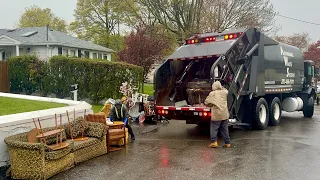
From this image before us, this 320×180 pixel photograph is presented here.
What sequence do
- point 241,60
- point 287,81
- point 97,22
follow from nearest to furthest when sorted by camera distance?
point 241,60 < point 287,81 < point 97,22

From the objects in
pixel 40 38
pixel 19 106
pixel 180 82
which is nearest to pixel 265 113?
pixel 180 82

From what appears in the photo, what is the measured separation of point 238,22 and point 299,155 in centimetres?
1922

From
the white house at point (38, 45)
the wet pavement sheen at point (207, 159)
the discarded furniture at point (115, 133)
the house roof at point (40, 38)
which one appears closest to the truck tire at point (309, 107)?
the wet pavement sheen at point (207, 159)

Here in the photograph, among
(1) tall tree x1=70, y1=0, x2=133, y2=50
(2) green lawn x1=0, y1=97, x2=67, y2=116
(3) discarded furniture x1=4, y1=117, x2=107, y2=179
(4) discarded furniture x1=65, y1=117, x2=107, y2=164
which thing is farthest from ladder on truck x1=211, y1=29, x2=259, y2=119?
(1) tall tree x1=70, y1=0, x2=133, y2=50

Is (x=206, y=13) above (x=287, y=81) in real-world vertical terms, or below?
above

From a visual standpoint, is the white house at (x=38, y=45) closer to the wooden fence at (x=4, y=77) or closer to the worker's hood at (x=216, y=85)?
the wooden fence at (x=4, y=77)

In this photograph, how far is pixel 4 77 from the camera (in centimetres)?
1611

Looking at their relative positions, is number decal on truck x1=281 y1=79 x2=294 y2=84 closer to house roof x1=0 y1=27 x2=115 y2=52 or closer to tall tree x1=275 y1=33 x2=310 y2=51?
house roof x1=0 y1=27 x2=115 y2=52

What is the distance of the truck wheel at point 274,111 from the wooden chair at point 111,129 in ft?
17.5

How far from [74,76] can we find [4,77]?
383 centimetres

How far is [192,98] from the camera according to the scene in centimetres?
1017

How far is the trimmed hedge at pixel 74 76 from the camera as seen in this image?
561 inches

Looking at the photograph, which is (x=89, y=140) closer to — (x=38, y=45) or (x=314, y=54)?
(x=38, y=45)

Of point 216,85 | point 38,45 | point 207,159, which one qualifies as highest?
point 38,45
